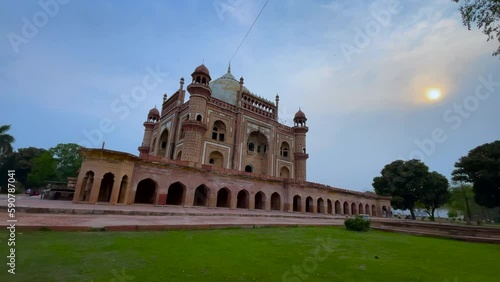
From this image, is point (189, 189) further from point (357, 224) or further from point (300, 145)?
point (300, 145)

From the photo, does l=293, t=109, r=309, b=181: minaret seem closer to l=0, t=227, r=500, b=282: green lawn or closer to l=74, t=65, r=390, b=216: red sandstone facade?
l=74, t=65, r=390, b=216: red sandstone facade

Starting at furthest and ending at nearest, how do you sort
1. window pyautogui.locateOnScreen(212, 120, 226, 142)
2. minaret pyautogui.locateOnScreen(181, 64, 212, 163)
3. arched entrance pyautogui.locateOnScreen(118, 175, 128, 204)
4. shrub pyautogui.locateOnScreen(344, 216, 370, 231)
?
1. window pyautogui.locateOnScreen(212, 120, 226, 142)
2. minaret pyautogui.locateOnScreen(181, 64, 212, 163)
3. arched entrance pyautogui.locateOnScreen(118, 175, 128, 204)
4. shrub pyautogui.locateOnScreen(344, 216, 370, 231)

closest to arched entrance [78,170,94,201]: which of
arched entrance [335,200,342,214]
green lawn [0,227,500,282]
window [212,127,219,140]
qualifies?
green lawn [0,227,500,282]

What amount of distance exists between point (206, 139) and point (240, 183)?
31.0ft

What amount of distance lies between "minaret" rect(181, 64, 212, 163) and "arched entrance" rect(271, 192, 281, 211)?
884 cm

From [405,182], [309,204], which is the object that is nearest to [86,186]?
[309,204]

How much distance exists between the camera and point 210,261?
4.46 meters

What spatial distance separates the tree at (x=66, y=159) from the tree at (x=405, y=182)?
54.3 metres

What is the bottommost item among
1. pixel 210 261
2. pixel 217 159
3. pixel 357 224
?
pixel 210 261

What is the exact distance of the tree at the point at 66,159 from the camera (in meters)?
44.7

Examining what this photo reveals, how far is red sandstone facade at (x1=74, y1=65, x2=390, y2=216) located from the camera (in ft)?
54.3

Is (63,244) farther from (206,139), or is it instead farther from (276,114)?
(276,114)

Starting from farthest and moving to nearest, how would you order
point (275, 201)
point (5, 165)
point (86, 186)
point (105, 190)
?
point (5, 165) < point (275, 201) < point (105, 190) < point (86, 186)

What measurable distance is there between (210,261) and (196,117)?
79.7ft
